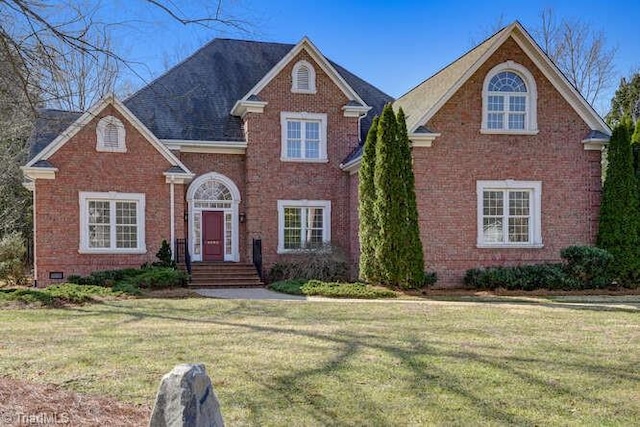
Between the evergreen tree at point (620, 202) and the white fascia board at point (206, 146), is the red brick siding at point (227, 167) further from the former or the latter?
the evergreen tree at point (620, 202)

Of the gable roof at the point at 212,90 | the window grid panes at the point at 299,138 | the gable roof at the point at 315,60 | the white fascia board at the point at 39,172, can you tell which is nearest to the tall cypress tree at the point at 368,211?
the window grid panes at the point at 299,138

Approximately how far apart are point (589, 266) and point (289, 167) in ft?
32.5

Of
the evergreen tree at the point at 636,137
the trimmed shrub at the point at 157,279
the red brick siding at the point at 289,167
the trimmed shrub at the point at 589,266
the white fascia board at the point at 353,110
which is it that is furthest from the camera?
the white fascia board at the point at 353,110

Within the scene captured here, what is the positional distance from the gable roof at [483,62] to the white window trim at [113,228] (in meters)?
8.73

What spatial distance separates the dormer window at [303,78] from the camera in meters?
20.2

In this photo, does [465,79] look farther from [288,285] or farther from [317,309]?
[317,309]

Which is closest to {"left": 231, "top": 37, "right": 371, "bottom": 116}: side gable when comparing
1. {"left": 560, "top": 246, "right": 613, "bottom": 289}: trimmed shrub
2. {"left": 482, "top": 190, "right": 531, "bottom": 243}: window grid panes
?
{"left": 482, "top": 190, "right": 531, "bottom": 243}: window grid panes

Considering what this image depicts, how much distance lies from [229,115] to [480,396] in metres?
17.4

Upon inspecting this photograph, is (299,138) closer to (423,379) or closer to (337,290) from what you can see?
(337,290)

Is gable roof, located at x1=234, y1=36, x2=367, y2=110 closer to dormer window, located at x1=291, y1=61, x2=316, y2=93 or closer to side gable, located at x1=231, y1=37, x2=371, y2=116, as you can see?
side gable, located at x1=231, y1=37, x2=371, y2=116

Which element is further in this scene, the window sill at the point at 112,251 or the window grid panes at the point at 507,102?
the window sill at the point at 112,251

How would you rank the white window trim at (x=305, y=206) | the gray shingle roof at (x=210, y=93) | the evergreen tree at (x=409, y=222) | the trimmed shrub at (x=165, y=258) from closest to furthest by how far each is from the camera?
the evergreen tree at (x=409, y=222) → the trimmed shrub at (x=165, y=258) → the white window trim at (x=305, y=206) → the gray shingle roof at (x=210, y=93)

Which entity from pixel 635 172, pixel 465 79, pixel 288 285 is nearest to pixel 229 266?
pixel 288 285

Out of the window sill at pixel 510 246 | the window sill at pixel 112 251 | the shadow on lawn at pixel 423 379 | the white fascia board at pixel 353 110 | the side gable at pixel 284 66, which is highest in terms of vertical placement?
the side gable at pixel 284 66
